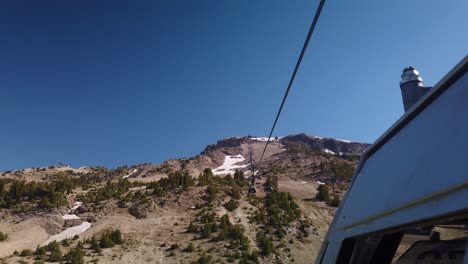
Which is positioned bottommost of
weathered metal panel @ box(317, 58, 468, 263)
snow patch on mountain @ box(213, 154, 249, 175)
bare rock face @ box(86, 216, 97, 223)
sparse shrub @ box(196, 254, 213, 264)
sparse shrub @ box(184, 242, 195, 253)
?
sparse shrub @ box(196, 254, 213, 264)

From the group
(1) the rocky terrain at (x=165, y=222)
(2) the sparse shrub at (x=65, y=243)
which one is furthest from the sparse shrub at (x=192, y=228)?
(2) the sparse shrub at (x=65, y=243)

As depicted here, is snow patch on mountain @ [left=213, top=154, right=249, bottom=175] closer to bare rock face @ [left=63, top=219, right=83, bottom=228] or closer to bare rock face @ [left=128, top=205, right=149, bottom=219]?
bare rock face @ [left=128, top=205, right=149, bottom=219]

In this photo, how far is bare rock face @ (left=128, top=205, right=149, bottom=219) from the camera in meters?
43.2

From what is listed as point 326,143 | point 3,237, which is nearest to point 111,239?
point 3,237

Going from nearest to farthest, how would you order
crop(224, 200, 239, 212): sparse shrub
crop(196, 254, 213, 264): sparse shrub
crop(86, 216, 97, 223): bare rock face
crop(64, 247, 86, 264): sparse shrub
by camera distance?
1. crop(64, 247, 86, 264): sparse shrub
2. crop(196, 254, 213, 264): sparse shrub
3. crop(86, 216, 97, 223): bare rock face
4. crop(224, 200, 239, 212): sparse shrub

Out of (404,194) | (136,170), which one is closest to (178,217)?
(404,194)

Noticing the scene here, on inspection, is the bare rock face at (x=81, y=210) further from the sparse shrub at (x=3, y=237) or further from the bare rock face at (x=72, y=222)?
the sparse shrub at (x=3, y=237)

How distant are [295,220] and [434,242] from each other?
39.2 metres

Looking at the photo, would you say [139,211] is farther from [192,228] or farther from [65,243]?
[65,243]

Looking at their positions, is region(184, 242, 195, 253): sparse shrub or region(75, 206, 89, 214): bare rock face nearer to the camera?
region(184, 242, 195, 253): sparse shrub

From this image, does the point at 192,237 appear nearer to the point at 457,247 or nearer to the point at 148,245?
the point at 148,245

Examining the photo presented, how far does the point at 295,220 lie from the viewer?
43.8m

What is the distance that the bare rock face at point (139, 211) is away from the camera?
4322cm

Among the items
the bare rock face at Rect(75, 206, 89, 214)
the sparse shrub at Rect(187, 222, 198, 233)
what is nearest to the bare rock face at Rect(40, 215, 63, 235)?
the bare rock face at Rect(75, 206, 89, 214)
